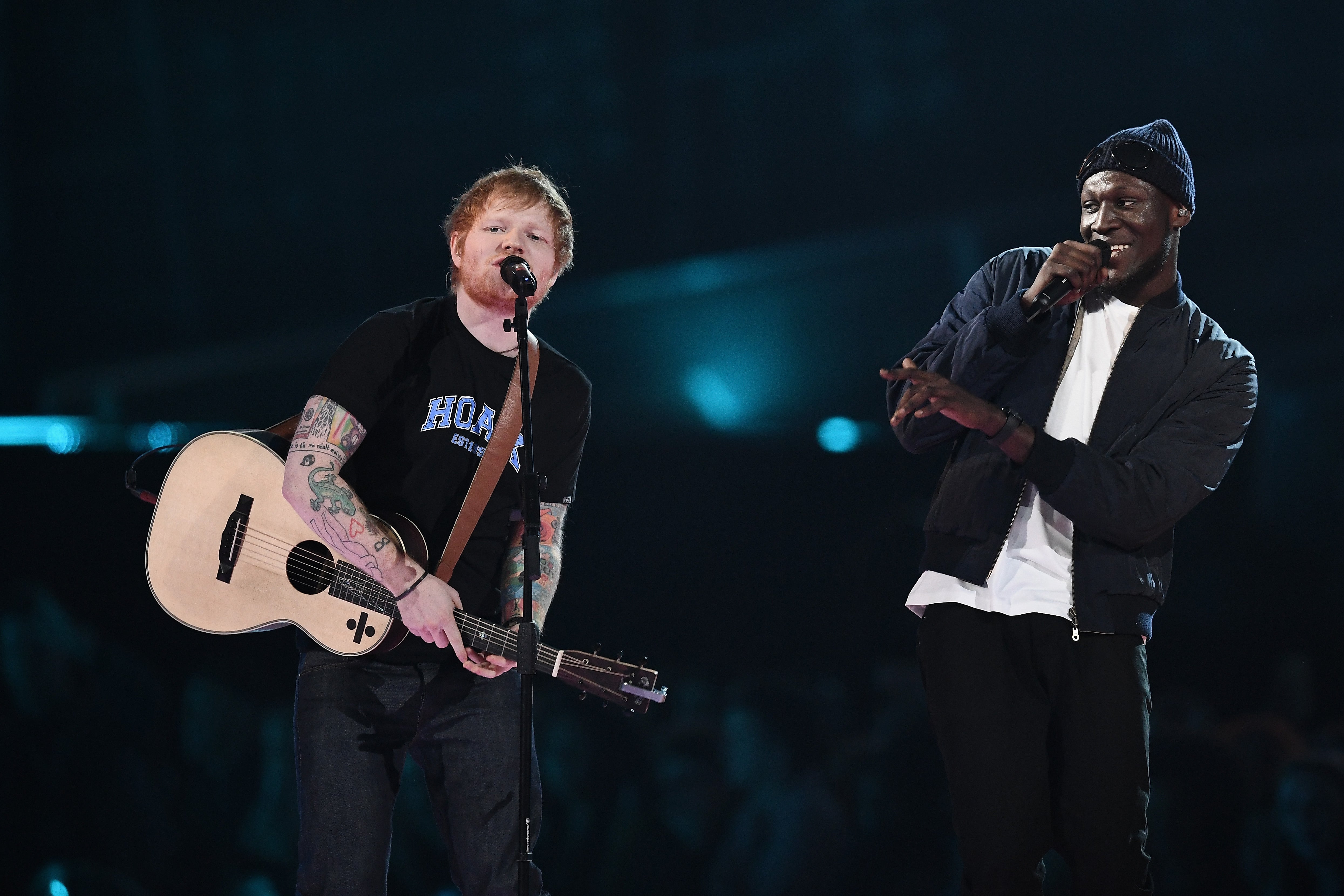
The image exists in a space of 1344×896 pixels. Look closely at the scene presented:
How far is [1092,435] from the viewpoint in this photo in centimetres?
239

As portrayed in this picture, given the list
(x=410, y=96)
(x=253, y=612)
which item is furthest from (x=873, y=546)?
(x=410, y=96)

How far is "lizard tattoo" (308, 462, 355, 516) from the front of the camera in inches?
96.0

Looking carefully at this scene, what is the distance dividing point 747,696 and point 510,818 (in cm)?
239

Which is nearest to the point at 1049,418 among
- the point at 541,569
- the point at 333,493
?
the point at 541,569

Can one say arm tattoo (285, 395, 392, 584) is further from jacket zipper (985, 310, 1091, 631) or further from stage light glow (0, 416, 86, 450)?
stage light glow (0, 416, 86, 450)

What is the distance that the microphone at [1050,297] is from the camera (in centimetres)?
219

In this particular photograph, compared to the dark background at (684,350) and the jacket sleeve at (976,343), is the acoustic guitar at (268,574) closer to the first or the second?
the jacket sleeve at (976,343)

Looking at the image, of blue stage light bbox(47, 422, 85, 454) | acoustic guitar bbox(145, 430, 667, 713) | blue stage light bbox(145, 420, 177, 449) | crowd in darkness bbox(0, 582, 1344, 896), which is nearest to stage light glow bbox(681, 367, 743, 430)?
crowd in darkness bbox(0, 582, 1344, 896)

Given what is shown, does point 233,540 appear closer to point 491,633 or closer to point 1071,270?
point 491,633

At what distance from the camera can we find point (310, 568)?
267 centimetres

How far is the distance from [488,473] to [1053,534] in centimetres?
134

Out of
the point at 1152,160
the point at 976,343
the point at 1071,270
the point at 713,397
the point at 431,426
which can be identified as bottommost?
the point at 431,426

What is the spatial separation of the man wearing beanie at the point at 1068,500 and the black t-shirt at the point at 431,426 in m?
1.03

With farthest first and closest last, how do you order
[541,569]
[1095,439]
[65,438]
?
[65,438]
[541,569]
[1095,439]
